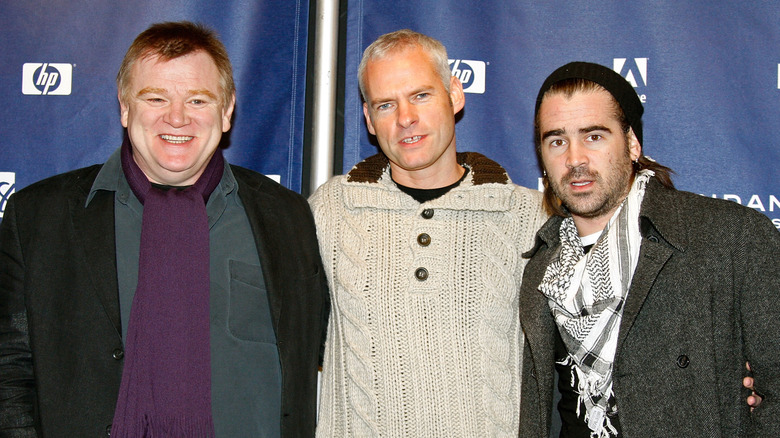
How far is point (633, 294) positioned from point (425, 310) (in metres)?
0.62

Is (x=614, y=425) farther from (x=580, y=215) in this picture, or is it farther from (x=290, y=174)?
(x=290, y=174)

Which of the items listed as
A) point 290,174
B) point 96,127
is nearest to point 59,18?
point 96,127

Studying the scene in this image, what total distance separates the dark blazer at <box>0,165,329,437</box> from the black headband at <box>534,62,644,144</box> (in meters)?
1.10

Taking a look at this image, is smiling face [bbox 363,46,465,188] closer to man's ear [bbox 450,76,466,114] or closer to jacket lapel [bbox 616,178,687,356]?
man's ear [bbox 450,76,466,114]

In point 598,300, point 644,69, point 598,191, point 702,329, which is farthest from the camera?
point 644,69

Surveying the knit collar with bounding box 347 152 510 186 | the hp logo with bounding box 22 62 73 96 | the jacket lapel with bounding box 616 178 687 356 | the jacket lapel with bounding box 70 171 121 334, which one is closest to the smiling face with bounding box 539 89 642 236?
the jacket lapel with bounding box 616 178 687 356

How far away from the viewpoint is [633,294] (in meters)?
1.74

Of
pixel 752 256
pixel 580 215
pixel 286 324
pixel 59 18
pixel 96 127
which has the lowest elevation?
pixel 286 324

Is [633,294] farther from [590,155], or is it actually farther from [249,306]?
[249,306]

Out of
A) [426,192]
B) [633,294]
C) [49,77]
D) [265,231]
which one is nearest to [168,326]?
[265,231]

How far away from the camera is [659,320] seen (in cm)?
174

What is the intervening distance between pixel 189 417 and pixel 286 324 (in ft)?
1.24

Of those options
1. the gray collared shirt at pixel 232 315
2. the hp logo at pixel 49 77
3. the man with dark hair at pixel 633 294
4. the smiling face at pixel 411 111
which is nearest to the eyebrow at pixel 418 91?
the smiling face at pixel 411 111

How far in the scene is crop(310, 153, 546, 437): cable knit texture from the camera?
6.56 ft
